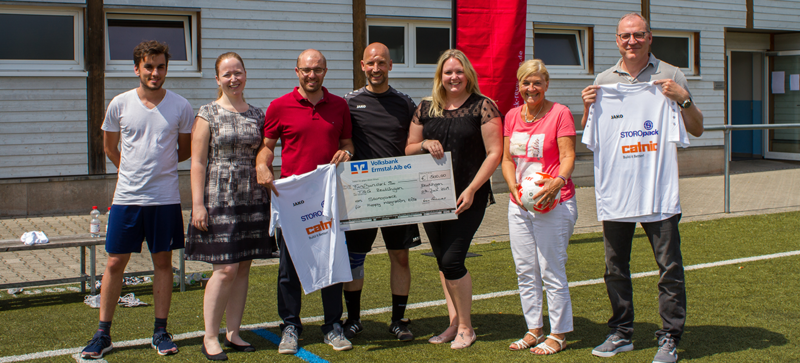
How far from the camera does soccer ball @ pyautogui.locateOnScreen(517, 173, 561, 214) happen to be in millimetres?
4066

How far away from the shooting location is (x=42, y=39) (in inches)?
405

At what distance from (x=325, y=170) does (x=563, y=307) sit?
5.80 feet

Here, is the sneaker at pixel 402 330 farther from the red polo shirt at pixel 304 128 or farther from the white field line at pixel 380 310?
the red polo shirt at pixel 304 128

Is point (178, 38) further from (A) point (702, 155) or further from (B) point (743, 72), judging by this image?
(B) point (743, 72)

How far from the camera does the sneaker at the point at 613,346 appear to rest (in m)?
4.19

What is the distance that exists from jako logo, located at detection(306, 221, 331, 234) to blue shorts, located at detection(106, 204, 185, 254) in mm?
866

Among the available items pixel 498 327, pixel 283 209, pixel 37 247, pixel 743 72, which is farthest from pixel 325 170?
pixel 743 72

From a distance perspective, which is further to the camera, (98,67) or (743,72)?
(743,72)

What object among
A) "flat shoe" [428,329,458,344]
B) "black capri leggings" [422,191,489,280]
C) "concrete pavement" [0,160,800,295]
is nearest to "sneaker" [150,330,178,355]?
"flat shoe" [428,329,458,344]

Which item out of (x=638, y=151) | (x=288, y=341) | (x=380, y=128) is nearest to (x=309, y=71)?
(x=380, y=128)

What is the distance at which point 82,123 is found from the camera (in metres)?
10.5

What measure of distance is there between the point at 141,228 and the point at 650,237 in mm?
3224

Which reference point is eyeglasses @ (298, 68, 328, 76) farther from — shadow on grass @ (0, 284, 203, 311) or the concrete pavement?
the concrete pavement

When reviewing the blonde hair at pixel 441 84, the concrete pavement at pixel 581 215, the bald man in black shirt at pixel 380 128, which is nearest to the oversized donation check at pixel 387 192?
the bald man in black shirt at pixel 380 128
